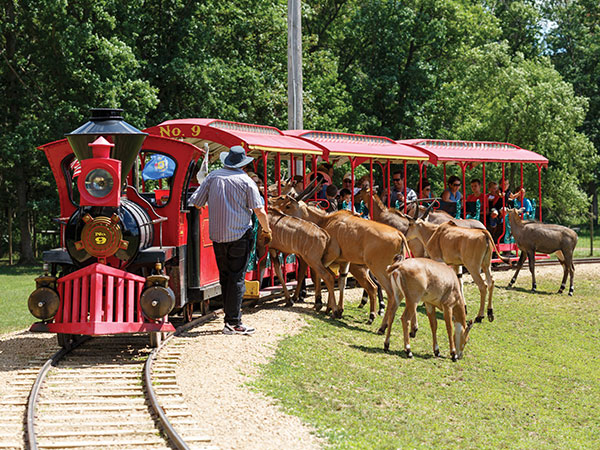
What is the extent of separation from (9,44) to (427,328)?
68.0 feet

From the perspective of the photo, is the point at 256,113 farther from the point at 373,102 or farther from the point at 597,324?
the point at 597,324

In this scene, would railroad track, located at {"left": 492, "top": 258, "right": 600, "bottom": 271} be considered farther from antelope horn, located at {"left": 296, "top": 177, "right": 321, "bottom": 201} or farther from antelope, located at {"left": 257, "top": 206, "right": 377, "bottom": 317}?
antelope, located at {"left": 257, "top": 206, "right": 377, "bottom": 317}

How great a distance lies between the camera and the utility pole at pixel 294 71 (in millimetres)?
20203

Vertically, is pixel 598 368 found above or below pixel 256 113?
below

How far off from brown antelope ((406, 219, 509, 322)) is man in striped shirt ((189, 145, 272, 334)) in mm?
4926

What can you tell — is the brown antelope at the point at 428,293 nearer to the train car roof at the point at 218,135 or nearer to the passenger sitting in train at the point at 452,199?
the train car roof at the point at 218,135

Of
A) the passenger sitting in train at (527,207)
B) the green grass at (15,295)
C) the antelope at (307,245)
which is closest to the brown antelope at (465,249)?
the antelope at (307,245)

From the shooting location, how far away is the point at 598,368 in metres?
12.2

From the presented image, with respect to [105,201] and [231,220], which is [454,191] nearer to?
[231,220]

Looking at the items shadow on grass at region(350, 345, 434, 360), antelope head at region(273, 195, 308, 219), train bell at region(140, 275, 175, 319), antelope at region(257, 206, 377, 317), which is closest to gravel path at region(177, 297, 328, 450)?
train bell at region(140, 275, 175, 319)

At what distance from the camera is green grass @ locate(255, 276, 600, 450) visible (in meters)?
8.03

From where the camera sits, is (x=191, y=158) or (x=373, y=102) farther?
(x=373, y=102)

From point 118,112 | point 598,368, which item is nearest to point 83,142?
point 118,112

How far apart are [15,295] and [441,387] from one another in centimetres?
1353
